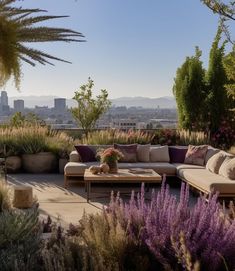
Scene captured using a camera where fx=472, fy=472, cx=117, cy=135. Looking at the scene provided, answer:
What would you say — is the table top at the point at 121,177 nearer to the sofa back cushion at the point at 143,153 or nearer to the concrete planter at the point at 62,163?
the sofa back cushion at the point at 143,153

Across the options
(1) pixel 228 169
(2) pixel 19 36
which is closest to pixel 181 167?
(1) pixel 228 169

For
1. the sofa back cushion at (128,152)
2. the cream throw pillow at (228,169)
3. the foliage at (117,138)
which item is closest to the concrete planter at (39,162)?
the foliage at (117,138)

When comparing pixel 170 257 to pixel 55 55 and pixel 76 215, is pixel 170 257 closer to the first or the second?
pixel 55 55

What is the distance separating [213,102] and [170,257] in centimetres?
1135

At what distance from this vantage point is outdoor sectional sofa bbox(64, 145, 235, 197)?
6930 mm

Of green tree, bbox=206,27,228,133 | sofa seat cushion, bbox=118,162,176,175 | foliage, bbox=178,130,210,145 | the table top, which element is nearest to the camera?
the table top

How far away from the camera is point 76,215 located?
651cm

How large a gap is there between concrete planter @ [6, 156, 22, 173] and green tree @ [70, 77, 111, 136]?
14.2 ft

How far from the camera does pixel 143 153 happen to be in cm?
993

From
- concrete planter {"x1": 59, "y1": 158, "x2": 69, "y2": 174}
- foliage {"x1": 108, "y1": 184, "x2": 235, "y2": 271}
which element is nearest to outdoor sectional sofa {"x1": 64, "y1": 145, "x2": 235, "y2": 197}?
concrete planter {"x1": 59, "y1": 158, "x2": 69, "y2": 174}

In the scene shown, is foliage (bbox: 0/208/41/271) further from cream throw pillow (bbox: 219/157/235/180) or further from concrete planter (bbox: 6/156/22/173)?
concrete planter (bbox: 6/156/22/173)

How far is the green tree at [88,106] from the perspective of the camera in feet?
49.0

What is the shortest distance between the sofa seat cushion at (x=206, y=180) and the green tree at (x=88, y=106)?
21.4 ft

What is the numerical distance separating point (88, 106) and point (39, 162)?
4581 millimetres
